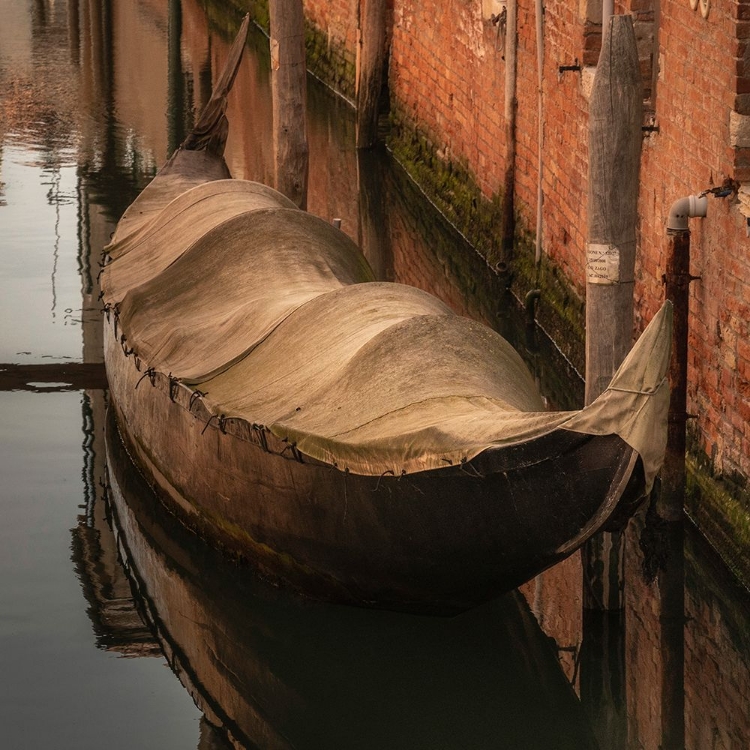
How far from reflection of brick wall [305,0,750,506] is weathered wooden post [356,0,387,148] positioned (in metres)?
1.82

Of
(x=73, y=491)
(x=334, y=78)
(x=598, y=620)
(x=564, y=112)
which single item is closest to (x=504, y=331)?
(x=564, y=112)

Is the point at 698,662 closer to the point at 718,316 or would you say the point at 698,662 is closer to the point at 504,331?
the point at 718,316

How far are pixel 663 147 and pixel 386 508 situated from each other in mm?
2399

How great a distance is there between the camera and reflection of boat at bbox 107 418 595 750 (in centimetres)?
496

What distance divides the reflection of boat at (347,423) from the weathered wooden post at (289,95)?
1.69 metres

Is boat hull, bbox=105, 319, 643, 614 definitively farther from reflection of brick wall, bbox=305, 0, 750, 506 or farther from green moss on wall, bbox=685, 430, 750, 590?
reflection of brick wall, bbox=305, 0, 750, 506

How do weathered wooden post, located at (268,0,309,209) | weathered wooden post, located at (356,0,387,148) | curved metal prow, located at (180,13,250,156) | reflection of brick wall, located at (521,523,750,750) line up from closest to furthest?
reflection of brick wall, located at (521,523,750,750) < weathered wooden post, located at (268,0,309,209) < curved metal prow, located at (180,13,250,156) < weathered wooden post, located at (356,0,387,148)

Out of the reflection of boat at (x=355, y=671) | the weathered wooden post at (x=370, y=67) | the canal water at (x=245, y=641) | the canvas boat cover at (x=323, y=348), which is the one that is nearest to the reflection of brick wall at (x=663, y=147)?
the canal water at (x=245, y=641)

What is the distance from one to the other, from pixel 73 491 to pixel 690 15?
339 centimetres

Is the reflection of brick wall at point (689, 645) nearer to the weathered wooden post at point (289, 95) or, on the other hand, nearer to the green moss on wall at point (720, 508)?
the green moss on wall at point (720, 508)

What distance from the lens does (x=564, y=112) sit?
26.3ft

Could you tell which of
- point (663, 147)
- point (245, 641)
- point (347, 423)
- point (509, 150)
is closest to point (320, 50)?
point (509, 150)

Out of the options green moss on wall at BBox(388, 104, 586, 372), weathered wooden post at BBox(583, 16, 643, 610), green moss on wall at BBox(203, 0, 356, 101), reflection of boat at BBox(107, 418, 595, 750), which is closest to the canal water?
reflection of boat at BBox(107, 418, 595, 750)

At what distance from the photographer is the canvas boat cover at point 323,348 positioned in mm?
4445
